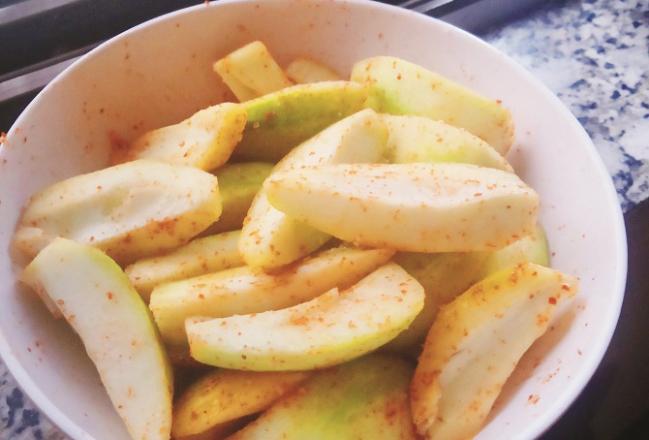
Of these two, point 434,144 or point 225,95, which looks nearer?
point 434,144

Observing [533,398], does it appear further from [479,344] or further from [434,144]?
[434,144]

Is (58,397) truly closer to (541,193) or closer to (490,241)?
(490,241)

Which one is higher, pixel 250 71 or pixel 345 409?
pixel 250 71

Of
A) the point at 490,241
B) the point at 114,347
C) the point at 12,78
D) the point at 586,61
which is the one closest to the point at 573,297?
the point at 490,241

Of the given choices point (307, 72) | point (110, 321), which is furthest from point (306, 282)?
point (307, 72)

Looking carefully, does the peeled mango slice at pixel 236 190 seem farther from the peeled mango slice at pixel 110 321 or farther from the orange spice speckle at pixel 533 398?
the orange spice speckle at pixel 533 398

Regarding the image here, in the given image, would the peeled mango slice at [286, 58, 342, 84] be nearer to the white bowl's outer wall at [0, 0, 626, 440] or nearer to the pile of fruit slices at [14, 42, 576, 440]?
the white bowl's outer wall at [0, 0, 626, 440]

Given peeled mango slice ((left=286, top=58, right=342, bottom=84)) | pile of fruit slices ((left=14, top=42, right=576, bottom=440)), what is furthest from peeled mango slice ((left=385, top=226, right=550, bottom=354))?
peeled mango slice ((left=286, top=58, right=342, bottom=84))

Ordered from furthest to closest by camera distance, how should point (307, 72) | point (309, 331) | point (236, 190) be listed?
point (307, 72)
point (236, 190)
point (309, 331)
